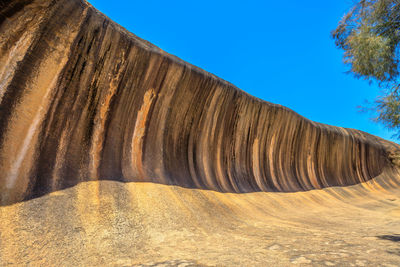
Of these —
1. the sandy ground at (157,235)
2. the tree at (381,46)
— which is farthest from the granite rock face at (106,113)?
the tree at (381,46)

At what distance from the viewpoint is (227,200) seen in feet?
16.3

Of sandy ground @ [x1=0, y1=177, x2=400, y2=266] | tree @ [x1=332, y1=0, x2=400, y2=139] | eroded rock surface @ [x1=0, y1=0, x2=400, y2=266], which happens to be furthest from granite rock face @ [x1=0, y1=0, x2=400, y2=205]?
tree @ [x1=332, y1=0, x2=400, y2=139]

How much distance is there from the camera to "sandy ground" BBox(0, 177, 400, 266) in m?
2.47

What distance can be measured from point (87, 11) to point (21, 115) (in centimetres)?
157

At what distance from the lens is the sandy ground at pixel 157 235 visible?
97.2 inches

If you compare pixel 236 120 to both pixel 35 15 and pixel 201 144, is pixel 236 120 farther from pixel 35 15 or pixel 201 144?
pixel 35 15

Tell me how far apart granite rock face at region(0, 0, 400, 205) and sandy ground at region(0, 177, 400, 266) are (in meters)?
0.28

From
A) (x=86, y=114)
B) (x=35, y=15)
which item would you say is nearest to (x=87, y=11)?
(x=35, y=15)

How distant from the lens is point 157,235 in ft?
10.8

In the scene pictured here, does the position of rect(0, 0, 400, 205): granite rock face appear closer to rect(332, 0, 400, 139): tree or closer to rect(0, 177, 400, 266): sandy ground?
rect(0, 177, 400, 266): sandy ground

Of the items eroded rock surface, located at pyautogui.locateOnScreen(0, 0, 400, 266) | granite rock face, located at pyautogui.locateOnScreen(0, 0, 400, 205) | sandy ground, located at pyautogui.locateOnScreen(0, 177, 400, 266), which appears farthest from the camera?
granite rock face, located at pyautogui.locateOnScreen(0, 0, 400, 205)

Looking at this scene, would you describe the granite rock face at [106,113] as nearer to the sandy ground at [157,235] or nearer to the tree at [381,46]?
the sandy ground at [157,235]

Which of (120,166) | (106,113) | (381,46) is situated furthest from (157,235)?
(381,46)

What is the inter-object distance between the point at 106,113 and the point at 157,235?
6.27ft
